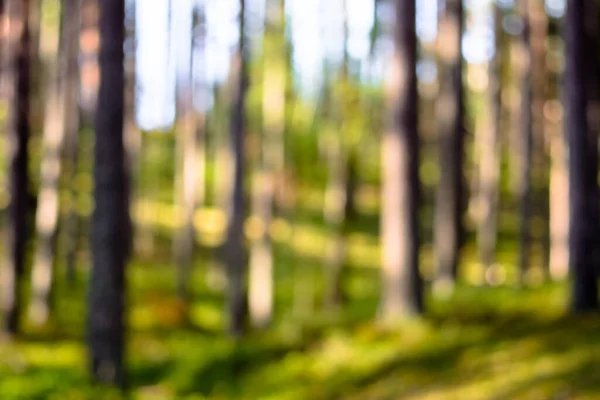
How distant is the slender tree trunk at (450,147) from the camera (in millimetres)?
16359

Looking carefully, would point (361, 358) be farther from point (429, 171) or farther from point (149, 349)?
point (429, 171)

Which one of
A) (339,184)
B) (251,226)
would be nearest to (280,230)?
(251,226)

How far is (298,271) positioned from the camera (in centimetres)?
2727

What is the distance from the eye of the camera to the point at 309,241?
102 ft

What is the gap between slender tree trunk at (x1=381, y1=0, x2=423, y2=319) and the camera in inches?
478

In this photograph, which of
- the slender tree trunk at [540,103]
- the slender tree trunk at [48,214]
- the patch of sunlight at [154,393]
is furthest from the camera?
the slender tree trunk at [540,103]

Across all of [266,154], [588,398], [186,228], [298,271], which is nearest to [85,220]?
[298,271]

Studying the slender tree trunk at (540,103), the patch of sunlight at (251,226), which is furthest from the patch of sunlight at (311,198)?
the slender tree trunk at (540,103)

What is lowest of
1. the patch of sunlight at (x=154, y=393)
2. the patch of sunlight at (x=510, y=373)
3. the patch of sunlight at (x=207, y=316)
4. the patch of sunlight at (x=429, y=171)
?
the patch of sunlight at (x=207, y=316)

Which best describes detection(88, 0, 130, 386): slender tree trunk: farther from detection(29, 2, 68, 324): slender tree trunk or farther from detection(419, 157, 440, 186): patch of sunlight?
detection(419, 157, 440, 186): patch of sunlight

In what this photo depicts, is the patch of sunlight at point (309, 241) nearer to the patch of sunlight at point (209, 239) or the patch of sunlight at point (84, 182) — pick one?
the patch of sunlight at point (209, 239)

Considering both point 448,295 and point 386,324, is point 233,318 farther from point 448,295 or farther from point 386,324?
point 448,295

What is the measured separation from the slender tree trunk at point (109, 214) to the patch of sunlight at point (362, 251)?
19581 mm

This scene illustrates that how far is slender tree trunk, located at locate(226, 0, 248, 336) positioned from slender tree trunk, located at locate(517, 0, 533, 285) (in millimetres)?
7091
